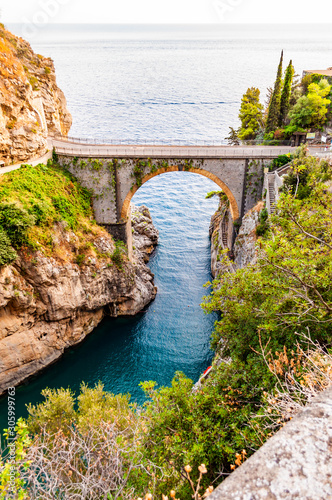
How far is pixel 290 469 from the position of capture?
10.6 feet

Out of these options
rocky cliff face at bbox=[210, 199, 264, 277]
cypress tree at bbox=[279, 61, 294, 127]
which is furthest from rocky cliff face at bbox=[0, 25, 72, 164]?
cypress tree at bbox=[279, 61, 294, 127]

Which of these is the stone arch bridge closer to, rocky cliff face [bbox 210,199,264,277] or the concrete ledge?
rocky cliff face [bbox 210,199,264,277]

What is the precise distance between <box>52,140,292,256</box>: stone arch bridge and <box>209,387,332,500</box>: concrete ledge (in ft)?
106

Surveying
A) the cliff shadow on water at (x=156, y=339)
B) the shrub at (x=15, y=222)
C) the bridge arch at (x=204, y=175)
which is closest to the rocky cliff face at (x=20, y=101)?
the shrub at (x=15, y=222)

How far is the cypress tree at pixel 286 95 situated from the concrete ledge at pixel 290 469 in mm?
48503

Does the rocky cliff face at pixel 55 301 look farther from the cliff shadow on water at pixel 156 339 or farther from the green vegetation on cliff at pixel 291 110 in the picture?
the green vegetation on cliff at pixel 291 110

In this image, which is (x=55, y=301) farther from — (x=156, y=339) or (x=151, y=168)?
(x=151, y=168)

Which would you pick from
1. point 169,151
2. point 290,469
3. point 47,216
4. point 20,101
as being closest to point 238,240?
point 169,151

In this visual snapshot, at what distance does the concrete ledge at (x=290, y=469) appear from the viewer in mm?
3035

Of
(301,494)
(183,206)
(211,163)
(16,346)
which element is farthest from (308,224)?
(183,206)

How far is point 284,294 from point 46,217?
22.4 m

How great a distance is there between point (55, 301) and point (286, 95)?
40.7 meters

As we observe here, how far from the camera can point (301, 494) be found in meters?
3.03

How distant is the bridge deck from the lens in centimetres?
3362
